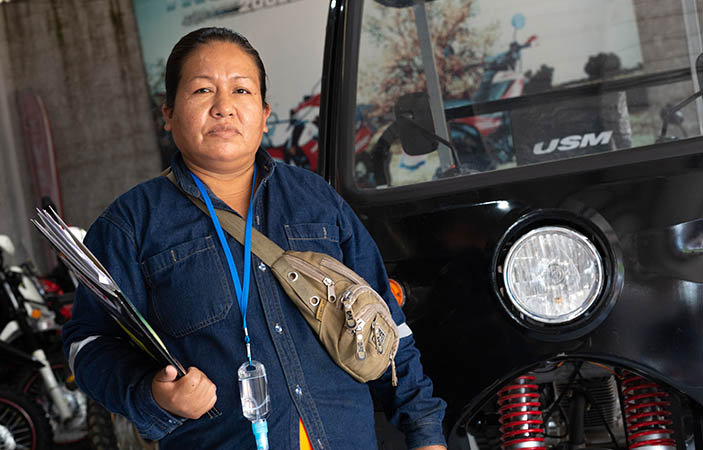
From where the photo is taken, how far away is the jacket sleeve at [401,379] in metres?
1.46

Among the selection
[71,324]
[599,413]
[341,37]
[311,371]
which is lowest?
[599,413]

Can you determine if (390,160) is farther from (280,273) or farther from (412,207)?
(280,273)

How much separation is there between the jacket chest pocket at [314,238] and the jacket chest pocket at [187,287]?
5.9 inches

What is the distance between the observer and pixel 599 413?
2.01 meters

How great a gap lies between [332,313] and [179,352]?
0.89ft

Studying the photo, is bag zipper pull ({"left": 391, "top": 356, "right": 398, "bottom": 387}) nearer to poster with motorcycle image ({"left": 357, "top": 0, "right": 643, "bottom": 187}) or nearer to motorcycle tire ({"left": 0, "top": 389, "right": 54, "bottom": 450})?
poster with motorcycle image ({"left": 357, "top": 0, "right": 643, "bottom": 187})

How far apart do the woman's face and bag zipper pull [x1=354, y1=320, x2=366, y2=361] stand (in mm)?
375

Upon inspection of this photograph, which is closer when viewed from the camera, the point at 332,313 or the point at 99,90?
the point at 332,313

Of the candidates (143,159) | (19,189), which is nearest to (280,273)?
(143,159)

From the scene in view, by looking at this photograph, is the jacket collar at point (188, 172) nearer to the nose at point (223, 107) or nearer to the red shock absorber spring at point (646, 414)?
the nose at point (223, 107)

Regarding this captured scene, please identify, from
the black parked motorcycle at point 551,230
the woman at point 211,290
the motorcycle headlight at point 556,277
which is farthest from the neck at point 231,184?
the motorcycle headlight at point 556,277

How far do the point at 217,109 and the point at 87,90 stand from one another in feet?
31.8

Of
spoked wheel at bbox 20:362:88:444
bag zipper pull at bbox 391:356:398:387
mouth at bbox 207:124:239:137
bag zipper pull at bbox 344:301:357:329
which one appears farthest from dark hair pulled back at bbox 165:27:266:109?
spoked wheel at bbox 20:362:88:444

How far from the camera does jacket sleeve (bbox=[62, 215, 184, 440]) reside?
1.21 meters
